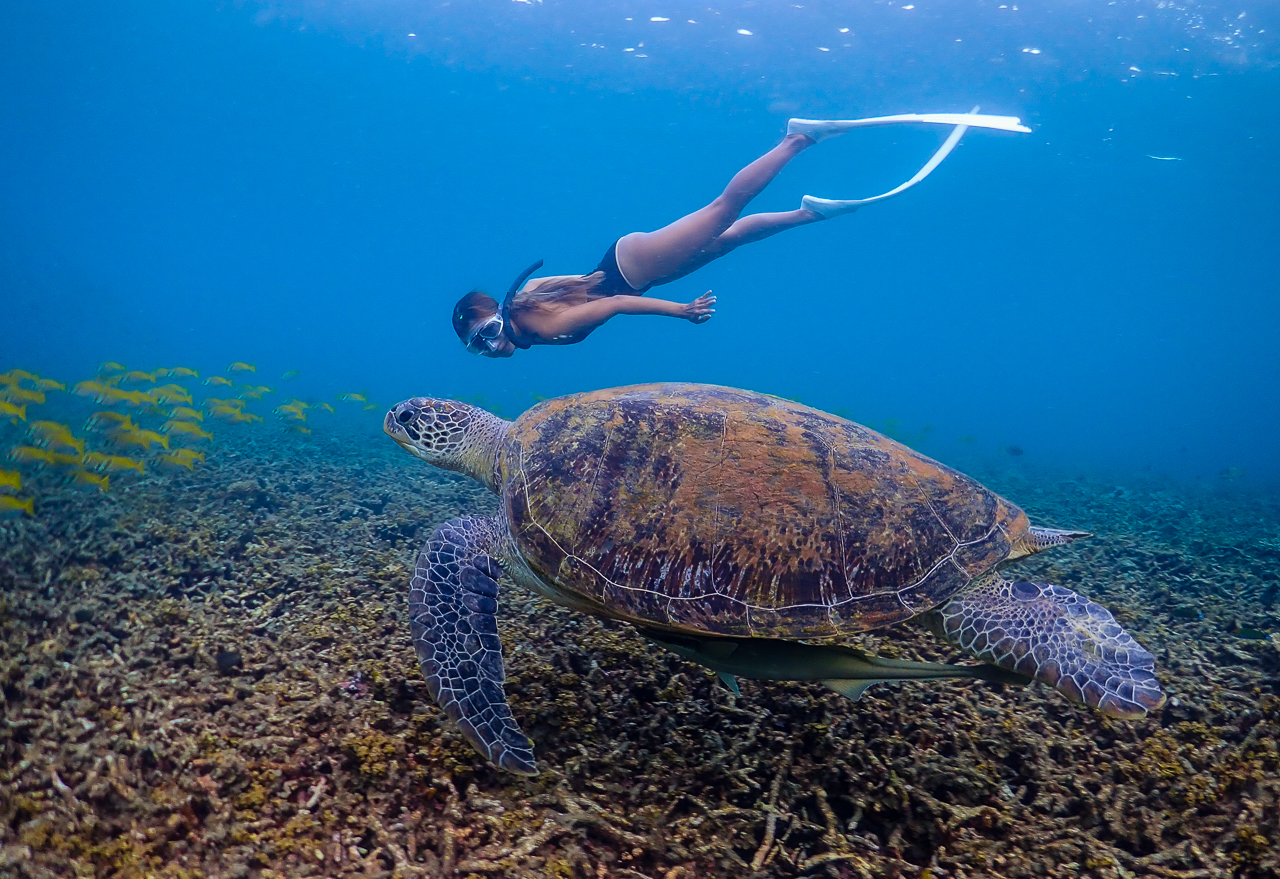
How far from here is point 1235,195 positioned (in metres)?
29.0

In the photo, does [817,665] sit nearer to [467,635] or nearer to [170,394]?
[467,635]

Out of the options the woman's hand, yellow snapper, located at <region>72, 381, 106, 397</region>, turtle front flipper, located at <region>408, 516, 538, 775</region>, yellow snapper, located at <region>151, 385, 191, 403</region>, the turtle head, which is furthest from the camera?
yellow snapper, located at <region>151, 385, 191, 403</region>

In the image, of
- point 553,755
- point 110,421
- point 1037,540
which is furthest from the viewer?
point 110,421

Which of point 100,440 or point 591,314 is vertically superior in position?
point 591,314

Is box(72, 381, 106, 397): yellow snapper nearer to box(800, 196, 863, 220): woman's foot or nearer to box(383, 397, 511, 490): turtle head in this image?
box(383, 397, 511, 490): turtle head

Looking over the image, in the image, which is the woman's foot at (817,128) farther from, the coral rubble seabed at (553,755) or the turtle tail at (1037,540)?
the coral rubble seabed at (553,755)

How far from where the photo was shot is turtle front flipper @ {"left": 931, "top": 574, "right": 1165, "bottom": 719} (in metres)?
2.41

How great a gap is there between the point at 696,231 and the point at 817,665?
6.00 m

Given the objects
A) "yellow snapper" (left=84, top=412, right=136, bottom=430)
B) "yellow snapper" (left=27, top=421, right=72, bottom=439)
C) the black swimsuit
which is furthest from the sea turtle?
"yellow snapper" (left=84, top=412, right=136, bottom=430)

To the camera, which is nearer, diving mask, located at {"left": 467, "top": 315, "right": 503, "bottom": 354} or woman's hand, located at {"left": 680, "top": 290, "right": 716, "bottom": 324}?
woman's hand, located at {"left": 680, "top": 290, "right": 716, "bottom": 324}

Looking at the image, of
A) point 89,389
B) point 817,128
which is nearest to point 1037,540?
point 817,128

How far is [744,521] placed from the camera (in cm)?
266

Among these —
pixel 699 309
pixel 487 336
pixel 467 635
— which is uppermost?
pixel 699 309

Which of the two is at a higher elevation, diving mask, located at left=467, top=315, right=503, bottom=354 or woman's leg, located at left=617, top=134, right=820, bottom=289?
woman's leg, located at left=617, top=134, right=820, bottom=289
